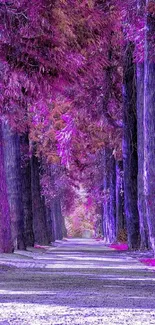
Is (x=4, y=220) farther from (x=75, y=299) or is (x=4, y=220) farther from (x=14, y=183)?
(x=75, y=299)

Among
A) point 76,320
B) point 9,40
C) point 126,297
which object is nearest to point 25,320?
point 76,320

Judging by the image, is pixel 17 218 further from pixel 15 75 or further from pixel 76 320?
pixel 76 320

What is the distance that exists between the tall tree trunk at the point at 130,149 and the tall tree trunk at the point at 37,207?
31.7ft

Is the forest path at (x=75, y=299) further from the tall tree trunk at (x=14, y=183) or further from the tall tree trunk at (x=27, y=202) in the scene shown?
the tall tree trunk at (x=27, y=202)

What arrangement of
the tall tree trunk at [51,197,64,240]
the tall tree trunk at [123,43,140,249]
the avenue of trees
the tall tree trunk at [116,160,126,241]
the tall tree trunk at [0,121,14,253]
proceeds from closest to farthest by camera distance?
1. the avenue of trees
2. the tall tree trunk at [0,121,14,253]
3. the tall tree trunk at [123,43,140,249]
4. the tall tree trunk at [116,160,126,241]
5. the tall tree trunk at [51,197,64,240]

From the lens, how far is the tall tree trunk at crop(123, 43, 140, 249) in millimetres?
29875

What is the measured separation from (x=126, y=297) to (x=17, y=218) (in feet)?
60.2

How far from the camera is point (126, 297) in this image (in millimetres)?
9344

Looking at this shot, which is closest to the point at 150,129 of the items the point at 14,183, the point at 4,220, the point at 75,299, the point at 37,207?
the point at 4,220

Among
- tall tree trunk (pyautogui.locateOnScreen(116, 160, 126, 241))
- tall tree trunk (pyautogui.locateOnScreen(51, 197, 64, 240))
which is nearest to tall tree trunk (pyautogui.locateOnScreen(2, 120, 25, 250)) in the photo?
tall tree trunk (pyautogui.locateOnScreen(116, 160, 126, 241))

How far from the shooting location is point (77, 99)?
2959 centimetres

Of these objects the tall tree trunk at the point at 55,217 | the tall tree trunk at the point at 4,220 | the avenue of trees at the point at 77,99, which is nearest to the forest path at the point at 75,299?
the avenue of trees at the point at 77,99

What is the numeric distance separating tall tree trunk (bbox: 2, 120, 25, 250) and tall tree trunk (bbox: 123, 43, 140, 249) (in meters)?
4.13

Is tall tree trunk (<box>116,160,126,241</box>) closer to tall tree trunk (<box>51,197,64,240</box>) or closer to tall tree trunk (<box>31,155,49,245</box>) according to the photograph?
tall tree trunk (<box>31,155,49,245</box>)
